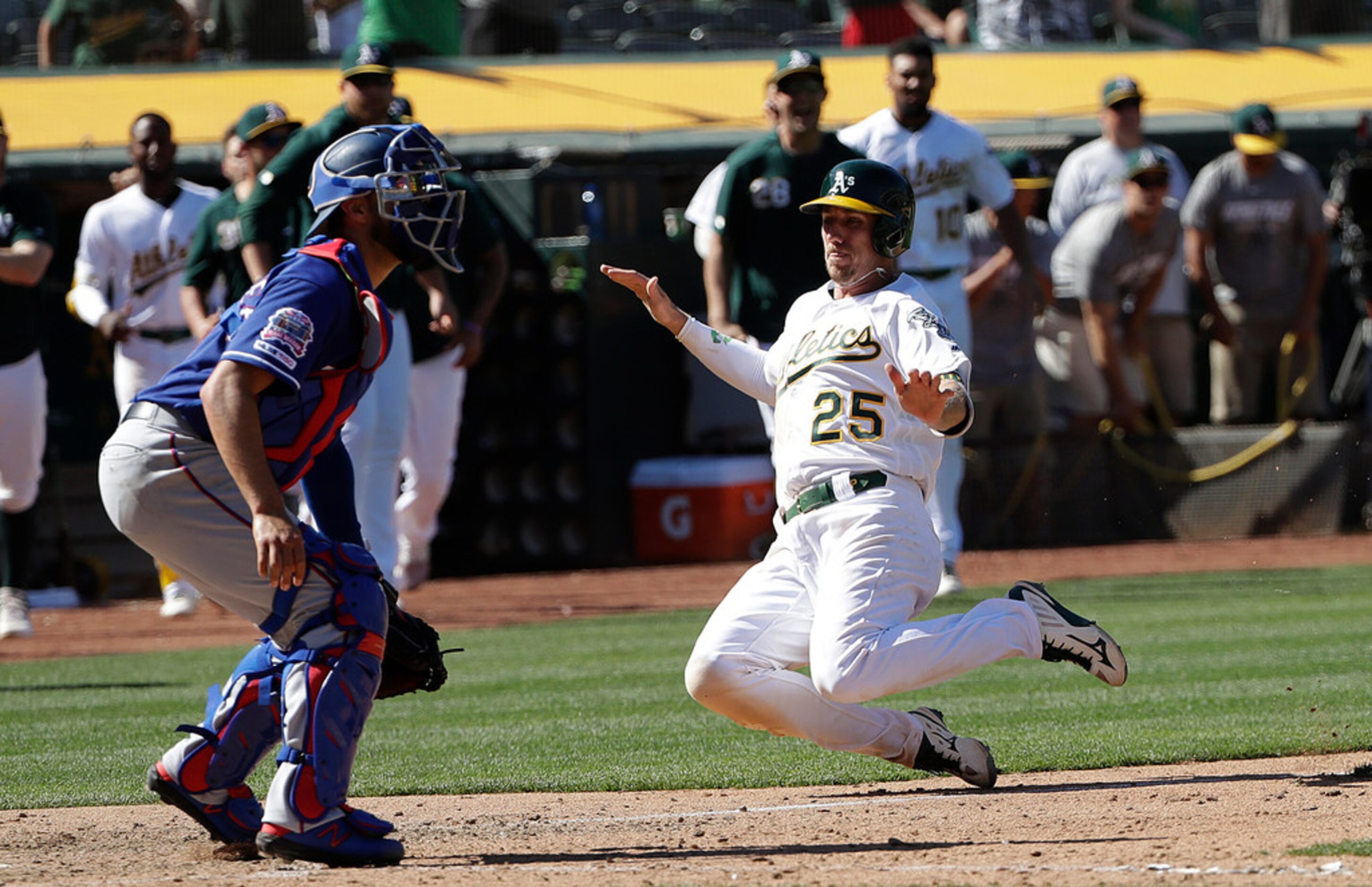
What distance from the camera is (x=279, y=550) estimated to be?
419 cm

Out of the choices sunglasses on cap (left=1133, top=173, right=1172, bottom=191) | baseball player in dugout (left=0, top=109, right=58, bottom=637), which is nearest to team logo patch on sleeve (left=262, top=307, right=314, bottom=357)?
baseball player in dugout (left=0, top=109, right=58, bottom=637)

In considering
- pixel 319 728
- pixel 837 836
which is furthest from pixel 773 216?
pixel 319 728

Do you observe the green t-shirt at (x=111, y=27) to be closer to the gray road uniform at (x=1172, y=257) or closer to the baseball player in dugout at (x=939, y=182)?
the gray road uniform at (x=1172, y=257)

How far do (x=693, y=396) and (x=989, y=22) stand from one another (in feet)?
15.1

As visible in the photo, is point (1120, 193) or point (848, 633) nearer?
point (848, 633)

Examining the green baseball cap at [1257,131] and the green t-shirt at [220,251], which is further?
the green baseball cap at [1257,131]

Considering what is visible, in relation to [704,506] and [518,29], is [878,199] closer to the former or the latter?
[704,506]

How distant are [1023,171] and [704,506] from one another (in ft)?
9.74

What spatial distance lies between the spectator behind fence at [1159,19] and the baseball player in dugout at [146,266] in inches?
327

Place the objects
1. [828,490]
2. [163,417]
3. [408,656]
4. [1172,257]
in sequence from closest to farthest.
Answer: [163,417] < [408,656] < [828,490] < [1172,257]

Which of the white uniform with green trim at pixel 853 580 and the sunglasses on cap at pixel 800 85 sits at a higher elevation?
the sunglasses on cap at pixel 800 85

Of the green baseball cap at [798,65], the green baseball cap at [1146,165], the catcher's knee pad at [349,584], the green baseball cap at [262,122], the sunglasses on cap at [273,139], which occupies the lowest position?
the catcher's knee pad at [349,584]

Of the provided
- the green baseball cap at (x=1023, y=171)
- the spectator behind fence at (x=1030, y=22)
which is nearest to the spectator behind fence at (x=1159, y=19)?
the spectator behind fence at (x=1030, y=22)

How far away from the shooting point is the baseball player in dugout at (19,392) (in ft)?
29.9
